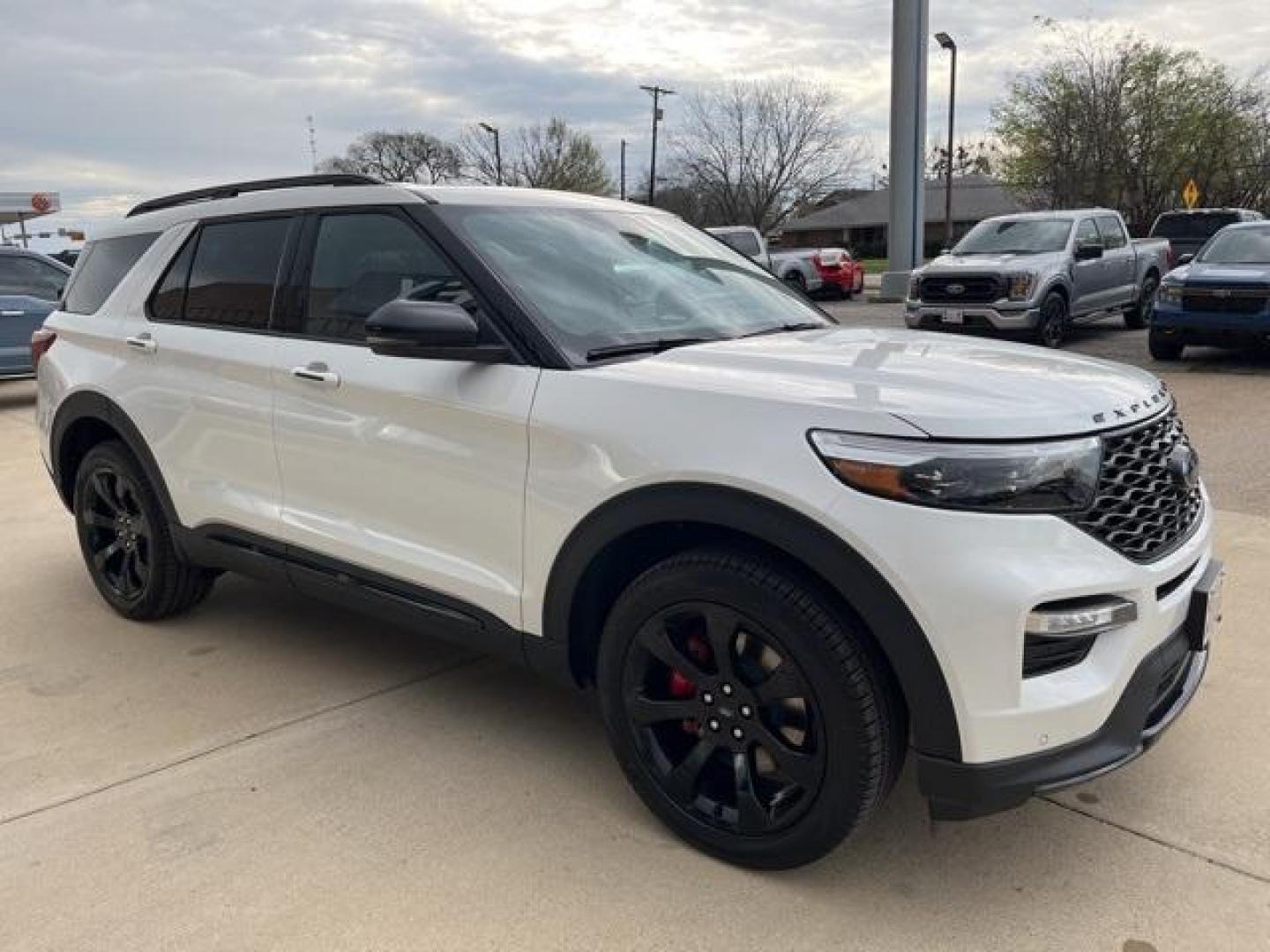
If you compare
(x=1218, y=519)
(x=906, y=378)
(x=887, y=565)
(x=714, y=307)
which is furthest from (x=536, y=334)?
(x=1218, y=519)

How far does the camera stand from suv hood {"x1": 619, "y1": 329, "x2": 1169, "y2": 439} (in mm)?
2240

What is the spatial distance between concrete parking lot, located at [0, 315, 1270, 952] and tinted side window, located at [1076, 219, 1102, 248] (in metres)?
10.5

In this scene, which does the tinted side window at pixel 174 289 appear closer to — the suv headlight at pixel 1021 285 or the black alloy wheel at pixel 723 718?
the black alloy wheel at pixel 723 718

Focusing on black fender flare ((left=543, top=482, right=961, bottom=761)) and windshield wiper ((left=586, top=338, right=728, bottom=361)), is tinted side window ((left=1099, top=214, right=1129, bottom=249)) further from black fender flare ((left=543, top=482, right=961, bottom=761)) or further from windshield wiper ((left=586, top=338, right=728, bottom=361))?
black fender flare ((left=543, top=482, right=961, bottom=761))

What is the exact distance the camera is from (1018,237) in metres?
13.6

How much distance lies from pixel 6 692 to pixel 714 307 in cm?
294

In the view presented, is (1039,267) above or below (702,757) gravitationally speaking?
above

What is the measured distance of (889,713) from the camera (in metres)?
2.28

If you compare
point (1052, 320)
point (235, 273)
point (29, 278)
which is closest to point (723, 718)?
point (235, 273)

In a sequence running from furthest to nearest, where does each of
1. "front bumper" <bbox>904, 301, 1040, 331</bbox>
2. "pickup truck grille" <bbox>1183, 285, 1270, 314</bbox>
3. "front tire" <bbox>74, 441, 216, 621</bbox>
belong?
"front bumper" <bbox>904, 301, 1040, 331</bbox> < "pickup truck grille" <bbox>1183, 285, 1270, 314</bbox> < "front tire" <bbox>74, 441, 216, 621</bbox>

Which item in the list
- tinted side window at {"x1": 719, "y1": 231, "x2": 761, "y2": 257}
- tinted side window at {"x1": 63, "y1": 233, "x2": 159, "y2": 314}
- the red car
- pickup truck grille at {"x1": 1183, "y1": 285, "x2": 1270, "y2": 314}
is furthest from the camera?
the red car

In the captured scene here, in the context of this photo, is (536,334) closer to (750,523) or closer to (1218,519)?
(750,523)

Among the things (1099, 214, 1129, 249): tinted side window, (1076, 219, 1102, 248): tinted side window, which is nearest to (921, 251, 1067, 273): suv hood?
(1076, 219, 1102, 248): tinted side window

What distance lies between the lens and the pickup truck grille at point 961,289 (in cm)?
1240
